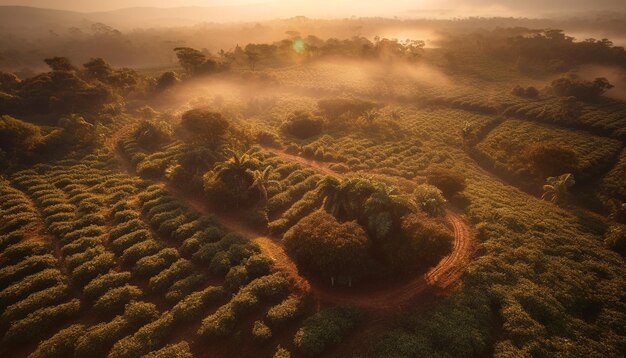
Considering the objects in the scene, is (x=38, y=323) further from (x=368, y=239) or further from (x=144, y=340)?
(x=368, y=239)

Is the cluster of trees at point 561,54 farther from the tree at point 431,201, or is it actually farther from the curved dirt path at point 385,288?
the curved dirt path at point 385,288

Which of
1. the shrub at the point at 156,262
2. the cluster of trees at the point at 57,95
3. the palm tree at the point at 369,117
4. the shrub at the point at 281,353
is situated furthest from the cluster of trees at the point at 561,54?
the cluster of trees at the point at 57,95

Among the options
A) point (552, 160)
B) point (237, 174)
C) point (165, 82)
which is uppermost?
point (165, 82)

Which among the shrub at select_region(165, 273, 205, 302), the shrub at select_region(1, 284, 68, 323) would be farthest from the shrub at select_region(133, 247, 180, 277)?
the shrub at select_region(1, 284, 68, 323)

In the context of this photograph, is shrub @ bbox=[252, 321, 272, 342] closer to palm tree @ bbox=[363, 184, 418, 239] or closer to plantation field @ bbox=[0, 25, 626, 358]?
plantation field @ bbox=[0, 25, 626, 358]

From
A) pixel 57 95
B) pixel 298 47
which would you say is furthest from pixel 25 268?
pixel 298 47

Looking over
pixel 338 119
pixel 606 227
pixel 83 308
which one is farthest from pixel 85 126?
pixel 606 227

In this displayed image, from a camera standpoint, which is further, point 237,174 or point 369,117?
point 369,117
